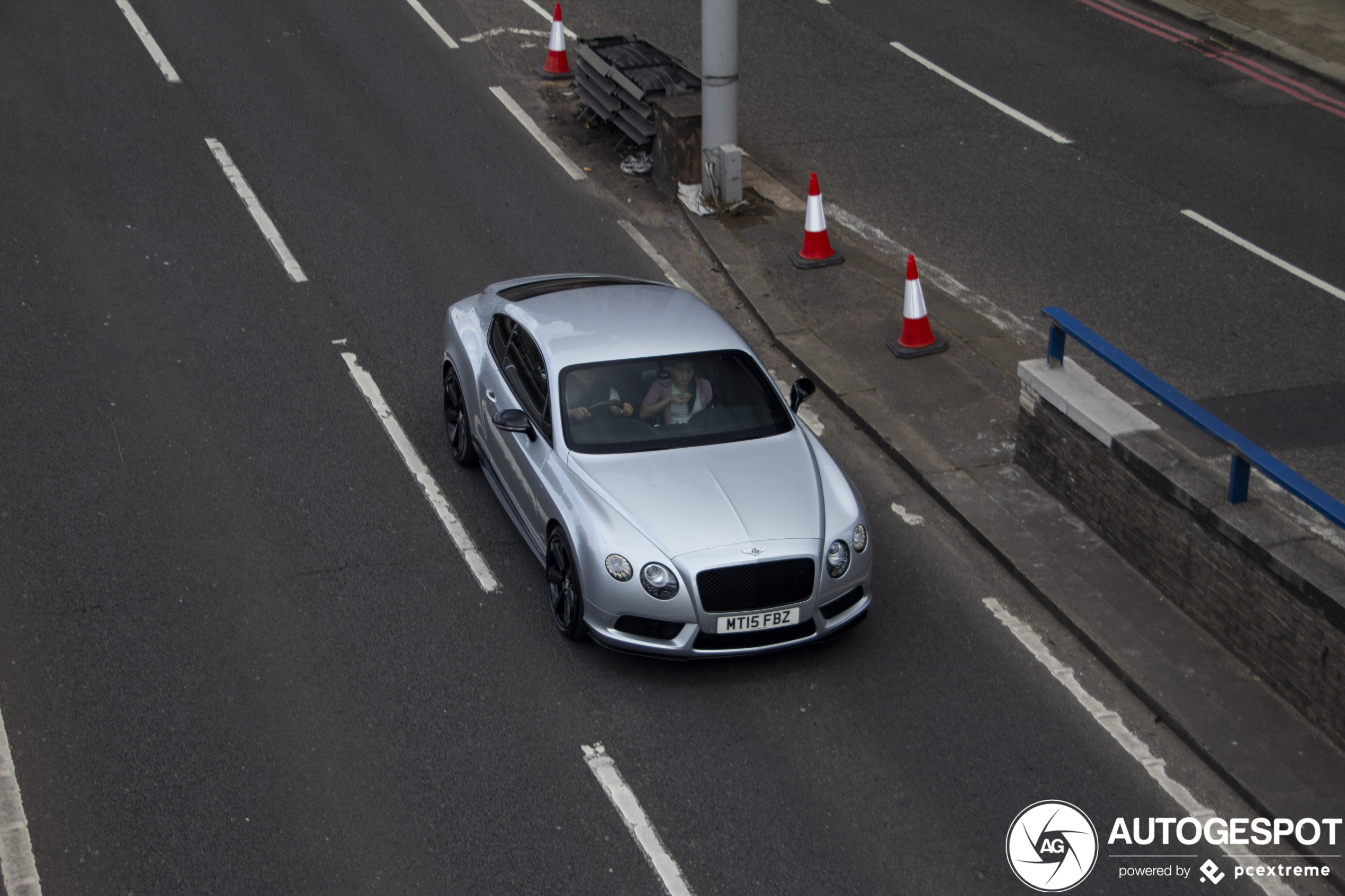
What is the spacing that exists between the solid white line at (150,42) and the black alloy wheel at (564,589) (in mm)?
11375

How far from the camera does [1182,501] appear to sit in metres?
7.44

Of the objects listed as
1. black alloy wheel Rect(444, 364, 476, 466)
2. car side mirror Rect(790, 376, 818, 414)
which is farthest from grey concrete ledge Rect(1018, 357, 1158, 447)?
black alloy wheel Rect(444, 364, 476, 466)

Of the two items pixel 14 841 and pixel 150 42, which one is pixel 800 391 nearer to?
pixel 14 841

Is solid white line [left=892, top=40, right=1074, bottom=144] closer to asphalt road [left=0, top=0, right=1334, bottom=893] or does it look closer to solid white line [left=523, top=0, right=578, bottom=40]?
solid white line [left=523, top=0, right=578, bottom=40]

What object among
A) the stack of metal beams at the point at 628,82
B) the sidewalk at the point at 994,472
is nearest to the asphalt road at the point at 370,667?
the sidewalk at the point at 994,472

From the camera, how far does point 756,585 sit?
7.02 metres

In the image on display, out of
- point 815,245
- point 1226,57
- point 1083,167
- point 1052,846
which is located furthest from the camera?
point 1226,57

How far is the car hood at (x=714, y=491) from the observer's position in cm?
711

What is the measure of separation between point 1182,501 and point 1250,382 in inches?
141

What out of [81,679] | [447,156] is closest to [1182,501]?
[81,679]

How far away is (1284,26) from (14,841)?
759 inches

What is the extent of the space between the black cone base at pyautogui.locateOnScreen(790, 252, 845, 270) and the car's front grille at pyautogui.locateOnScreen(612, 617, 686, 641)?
241 inches

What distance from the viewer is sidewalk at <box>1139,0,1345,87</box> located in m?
17.6

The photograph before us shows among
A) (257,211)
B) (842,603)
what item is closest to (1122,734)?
(842,603)
